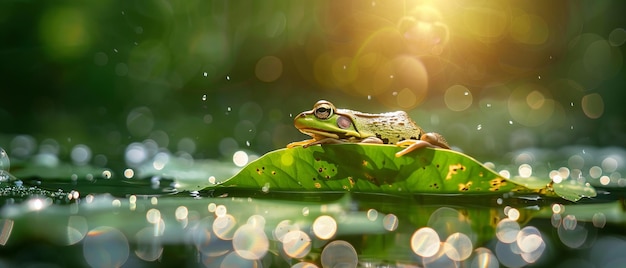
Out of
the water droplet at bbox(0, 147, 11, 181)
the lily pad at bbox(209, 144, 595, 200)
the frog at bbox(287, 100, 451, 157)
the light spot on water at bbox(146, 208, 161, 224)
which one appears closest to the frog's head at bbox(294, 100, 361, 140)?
the frog at bbox(287, 100, 451, 157)

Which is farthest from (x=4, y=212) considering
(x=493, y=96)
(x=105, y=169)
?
(x=493, y=96)

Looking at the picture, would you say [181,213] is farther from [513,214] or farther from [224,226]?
[513,214]

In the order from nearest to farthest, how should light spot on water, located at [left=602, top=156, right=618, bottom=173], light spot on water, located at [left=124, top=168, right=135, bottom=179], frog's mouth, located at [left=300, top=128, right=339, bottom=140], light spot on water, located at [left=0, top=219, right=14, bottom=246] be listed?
light spot on water, located at [left=0, top=219, right=14, bottom=246] → frog's mouth, located at [left=300, top=128, right=339, bottom=140] → light spot on water, located at [left=124, top=168, right=135, bottom=179] → light spot on water, located at [left=602, top=156, right=618, bottom=173]

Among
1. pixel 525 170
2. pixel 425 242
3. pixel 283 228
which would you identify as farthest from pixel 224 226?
pixel 525 170

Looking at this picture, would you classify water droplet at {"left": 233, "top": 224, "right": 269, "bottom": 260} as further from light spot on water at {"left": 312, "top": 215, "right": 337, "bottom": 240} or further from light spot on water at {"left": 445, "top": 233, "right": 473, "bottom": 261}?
light spot on water at {"left": 445, "top": 233, "right": 473, "bottom": 261}

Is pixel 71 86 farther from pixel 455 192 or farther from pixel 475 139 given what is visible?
pixel 455 192
